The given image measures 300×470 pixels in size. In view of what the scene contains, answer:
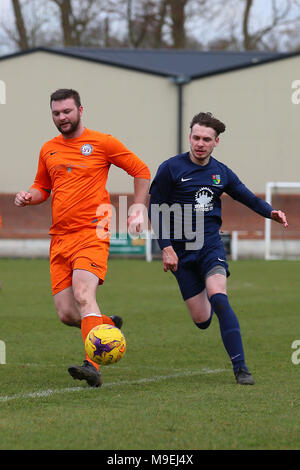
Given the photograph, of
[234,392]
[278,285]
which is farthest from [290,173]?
[234,392]

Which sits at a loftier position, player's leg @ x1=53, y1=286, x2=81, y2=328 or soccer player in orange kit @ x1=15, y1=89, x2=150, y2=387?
soccer player in orange kit @ x1=15, y1=89, x2=150, y2=387

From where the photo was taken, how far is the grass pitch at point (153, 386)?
4.99m

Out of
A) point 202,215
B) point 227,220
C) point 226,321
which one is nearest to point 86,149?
A: point 202,215

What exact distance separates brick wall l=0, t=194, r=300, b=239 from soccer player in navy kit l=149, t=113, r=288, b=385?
2133 centimetres

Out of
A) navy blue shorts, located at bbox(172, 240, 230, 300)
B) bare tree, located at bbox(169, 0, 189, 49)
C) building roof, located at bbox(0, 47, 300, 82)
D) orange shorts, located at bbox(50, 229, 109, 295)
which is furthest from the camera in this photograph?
bare tree, located at bbox(169, 0, 189, 49)

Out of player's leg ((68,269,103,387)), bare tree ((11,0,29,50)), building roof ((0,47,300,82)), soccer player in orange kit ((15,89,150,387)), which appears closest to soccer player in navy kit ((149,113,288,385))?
soccer player in orange kit ((15,89,150,387))

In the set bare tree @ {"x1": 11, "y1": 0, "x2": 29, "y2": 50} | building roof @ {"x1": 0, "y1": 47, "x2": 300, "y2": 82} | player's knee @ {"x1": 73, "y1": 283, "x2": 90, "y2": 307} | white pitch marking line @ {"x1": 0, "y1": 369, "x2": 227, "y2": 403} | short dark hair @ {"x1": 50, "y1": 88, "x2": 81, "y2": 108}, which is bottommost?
white pitch marking line @ {"x1": 0, "y1": 369, "x2": 227, "y2": 403}

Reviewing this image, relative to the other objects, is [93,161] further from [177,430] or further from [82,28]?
[82,28]

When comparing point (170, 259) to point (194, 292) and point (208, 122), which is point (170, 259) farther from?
point (208, 122)

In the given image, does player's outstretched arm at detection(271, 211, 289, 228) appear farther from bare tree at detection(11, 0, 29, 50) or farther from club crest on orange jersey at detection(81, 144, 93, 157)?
bare tree at detection(11, 0, 29, 50)

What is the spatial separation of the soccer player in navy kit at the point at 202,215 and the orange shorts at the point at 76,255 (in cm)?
54

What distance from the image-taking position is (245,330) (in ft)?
34.6

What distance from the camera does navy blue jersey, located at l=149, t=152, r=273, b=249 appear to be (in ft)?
24.0

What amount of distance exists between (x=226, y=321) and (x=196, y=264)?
59 cm
